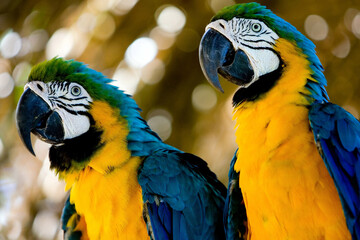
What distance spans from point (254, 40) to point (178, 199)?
0.84 metres

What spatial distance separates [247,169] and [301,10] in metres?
2.04

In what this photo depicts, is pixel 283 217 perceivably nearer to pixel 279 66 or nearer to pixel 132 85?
pixel 279 66

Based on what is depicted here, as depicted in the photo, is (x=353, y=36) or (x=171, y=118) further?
(x=171, y=118)

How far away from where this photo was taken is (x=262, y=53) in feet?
6.98

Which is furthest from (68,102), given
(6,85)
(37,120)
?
(6,85)

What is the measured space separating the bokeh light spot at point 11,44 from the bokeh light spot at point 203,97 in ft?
5.09

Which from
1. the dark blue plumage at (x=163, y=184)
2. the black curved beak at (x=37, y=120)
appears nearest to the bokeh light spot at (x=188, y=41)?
the dark blue plumage at (x=163, y=184)

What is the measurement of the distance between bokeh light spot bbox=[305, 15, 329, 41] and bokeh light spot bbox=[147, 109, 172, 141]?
1.32m

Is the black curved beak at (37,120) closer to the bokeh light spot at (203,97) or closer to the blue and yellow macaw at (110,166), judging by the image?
the blue and yellow macaw at (110,166)

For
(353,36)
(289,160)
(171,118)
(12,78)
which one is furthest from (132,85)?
(289,160)

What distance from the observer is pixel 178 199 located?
2234 mm

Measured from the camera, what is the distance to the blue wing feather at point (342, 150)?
1752 millimetres

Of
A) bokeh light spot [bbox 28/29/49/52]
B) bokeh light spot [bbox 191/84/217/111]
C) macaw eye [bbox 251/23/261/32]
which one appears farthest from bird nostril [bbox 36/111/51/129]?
bokeh light spot [bbox 191/84/217/111]

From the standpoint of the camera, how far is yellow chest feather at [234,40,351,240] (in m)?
1.84
